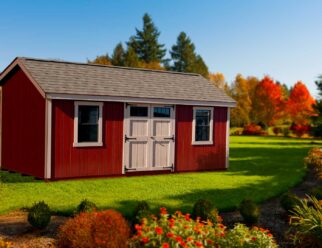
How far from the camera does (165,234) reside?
18.4 ft

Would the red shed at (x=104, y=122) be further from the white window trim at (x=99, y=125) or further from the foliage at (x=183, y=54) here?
the foliage at (x=183, y=54)

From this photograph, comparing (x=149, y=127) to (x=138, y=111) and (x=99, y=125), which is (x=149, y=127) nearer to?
(x=138, y=111)

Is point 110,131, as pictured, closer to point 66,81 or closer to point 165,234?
point 66,81

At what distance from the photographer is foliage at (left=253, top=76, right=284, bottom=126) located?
54.3 metres

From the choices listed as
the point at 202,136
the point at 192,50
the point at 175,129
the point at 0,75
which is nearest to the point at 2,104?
the point at 0,75

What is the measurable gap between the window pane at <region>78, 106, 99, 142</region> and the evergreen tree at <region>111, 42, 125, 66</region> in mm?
52577

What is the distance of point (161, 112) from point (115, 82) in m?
2.36

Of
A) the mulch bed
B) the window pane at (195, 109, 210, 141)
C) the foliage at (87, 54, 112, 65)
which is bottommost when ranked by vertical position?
the mulch bed

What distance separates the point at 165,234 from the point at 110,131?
10.3 m

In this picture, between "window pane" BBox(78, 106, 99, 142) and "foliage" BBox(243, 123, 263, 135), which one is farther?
"foliage" BBox(243, 123, 263, 135)

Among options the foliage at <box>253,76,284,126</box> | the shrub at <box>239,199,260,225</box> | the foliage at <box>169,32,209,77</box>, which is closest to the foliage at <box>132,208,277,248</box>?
the shrub at <box>239,199,260,225</box>

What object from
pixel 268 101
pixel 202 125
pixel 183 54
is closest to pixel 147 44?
pixel 183 54

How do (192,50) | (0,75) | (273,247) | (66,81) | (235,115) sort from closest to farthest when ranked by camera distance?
(273,247) → (66,81) → (0,75) → (235,115) → (192,50)

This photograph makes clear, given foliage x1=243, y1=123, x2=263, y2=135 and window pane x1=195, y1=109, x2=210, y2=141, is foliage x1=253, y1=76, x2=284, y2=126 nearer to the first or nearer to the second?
foliage x1=243, y1=123, x2=263, y2=135
